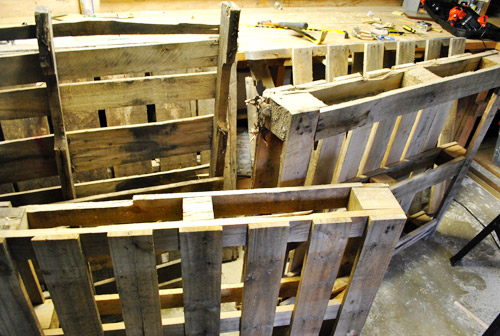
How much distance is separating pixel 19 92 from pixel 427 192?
14.0 ft

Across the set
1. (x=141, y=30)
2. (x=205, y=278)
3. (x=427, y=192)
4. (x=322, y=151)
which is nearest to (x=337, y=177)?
(x=322, y=151)

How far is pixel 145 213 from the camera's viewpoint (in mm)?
1879

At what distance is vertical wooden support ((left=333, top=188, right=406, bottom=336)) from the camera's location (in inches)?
72.4

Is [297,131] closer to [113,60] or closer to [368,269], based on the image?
[368,269]

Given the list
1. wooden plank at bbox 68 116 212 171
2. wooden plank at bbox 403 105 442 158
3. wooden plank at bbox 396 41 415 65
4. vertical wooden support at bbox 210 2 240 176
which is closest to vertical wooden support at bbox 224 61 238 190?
vertical wooden support at bbox 210 2 240 176

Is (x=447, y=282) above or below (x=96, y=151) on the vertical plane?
below

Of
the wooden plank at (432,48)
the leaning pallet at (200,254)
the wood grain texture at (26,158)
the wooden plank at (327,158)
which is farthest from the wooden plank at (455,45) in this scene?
the wood grain texture at (26,158)

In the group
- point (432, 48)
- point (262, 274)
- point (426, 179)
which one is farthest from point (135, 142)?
point (432, 48)

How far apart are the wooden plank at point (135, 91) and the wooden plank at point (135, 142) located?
0.69 ft

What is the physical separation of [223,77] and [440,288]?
2701 mm

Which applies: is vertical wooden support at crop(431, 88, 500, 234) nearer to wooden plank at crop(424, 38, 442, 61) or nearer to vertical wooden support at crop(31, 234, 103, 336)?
wooden plank at crop(424, 38, 442, 61)

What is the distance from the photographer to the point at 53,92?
225 centimetres

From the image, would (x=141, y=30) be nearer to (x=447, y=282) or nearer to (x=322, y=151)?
(x=322, y=151)

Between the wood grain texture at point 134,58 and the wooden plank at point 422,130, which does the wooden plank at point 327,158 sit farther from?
the wood grain texture at point 134,58
